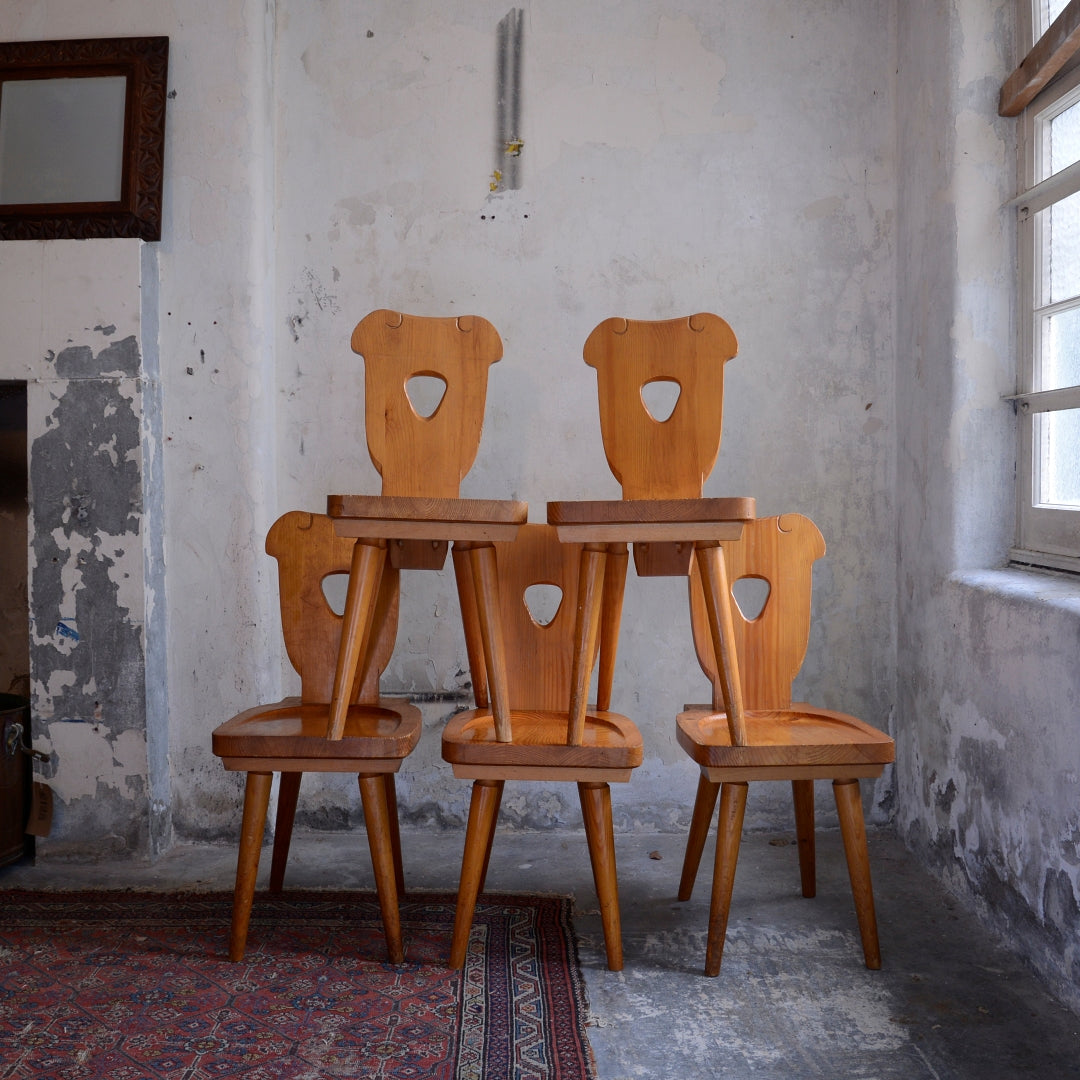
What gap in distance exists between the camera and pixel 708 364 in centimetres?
260

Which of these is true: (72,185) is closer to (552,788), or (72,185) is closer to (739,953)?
(552,788)

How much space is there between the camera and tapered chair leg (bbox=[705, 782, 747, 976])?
7.64 ft

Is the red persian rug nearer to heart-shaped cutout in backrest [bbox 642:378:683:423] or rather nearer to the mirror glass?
heart-shaped cutout in backrest [bbox 642:378:683:423]

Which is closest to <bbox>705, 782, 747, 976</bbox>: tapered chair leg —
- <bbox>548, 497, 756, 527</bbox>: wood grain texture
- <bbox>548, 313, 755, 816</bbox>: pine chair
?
<bbox>548, 313, 755, 816</bbox>: pine chair

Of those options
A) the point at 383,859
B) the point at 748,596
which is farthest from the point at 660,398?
the point at 383,859

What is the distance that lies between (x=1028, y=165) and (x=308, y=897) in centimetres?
286

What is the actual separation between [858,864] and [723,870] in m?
0.33

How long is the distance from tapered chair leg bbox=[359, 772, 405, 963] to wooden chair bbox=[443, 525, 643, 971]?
0.46 ft

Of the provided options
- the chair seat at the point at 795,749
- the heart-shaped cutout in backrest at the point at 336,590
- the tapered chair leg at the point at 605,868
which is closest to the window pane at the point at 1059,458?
the chair seat at the point at 795,749

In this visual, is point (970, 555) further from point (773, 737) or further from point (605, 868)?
point (605, 868)

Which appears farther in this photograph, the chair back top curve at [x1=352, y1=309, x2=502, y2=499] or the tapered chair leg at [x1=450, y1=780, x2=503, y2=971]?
the chair back top curve at [x1=352, y1=309, x2=502, y2=499]

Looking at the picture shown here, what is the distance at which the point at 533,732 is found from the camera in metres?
2.46

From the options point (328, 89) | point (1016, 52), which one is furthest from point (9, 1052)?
point (1016, 52)

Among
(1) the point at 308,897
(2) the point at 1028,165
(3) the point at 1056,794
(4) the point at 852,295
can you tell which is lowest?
(1) the point at 308,897
